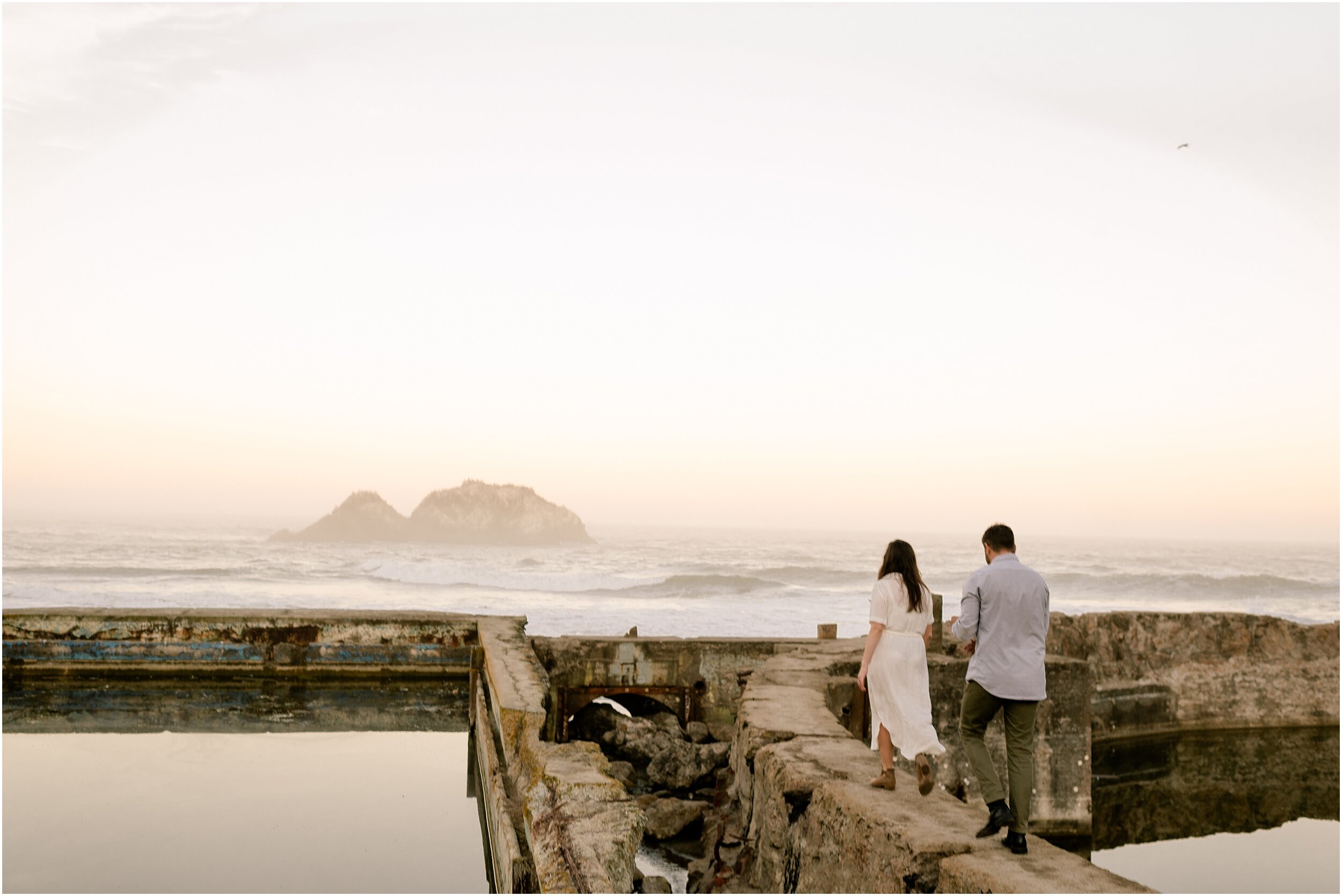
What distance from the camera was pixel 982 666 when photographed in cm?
425

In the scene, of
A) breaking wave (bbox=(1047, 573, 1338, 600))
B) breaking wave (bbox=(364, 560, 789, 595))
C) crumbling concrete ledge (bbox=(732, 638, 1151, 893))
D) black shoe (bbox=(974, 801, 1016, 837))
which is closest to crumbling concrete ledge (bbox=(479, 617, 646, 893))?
crumbling concrete ledge (bbox=(732, 638, 1151, 893))

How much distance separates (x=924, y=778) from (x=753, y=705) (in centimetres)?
219

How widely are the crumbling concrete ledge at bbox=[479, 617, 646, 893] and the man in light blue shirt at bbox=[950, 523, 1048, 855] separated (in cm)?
163

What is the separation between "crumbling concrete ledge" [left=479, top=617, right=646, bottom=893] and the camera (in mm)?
4289

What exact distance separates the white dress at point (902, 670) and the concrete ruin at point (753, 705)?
282 mm

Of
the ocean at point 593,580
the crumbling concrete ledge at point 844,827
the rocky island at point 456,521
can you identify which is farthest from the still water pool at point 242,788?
the rocky island at point 456,521

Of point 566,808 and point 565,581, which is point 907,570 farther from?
point 565,581

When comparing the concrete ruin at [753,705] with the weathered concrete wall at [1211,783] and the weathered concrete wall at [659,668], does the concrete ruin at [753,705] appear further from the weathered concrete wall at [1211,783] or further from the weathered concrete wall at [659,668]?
the weathered concrete wall at [1211,783]

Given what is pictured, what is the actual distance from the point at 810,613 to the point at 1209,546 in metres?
87.3

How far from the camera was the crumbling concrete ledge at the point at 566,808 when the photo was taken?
4.29 metres

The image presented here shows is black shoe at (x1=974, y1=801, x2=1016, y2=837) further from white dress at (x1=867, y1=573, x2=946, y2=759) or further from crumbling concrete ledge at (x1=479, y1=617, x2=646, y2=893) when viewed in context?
crumbling concrete ledge at (x1=479, y1=617, x2=646, y2=893)

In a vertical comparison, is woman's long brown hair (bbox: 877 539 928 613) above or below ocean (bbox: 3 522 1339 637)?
above

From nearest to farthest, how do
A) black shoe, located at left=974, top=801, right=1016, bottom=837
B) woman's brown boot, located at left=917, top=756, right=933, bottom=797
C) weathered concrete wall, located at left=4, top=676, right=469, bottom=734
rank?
black shoe, located at left=974, top=801, right=1016, bottom=837, woman's brown boot, located at left=917, top=756, right=933, bottom=797, weathered concrete wall, located at left=4, top=676, right=469, bottom=734

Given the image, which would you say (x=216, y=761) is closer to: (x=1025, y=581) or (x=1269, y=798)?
(x=1025, y=581)
